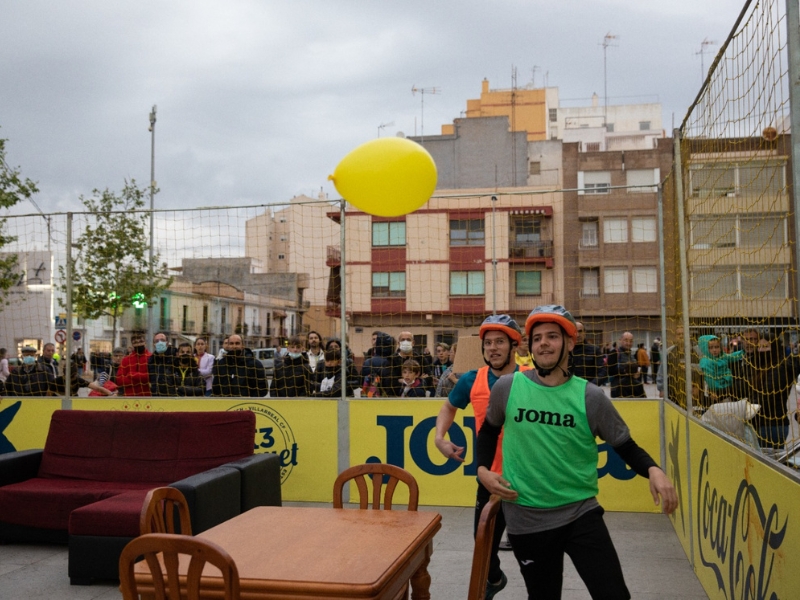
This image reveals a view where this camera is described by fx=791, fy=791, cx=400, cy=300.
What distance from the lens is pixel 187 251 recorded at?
25.3 ft

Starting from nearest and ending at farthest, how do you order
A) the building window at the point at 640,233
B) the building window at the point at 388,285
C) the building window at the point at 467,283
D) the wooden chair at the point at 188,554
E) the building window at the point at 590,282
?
the wooden chair at the point at 188,554
the building window at the point at 467,283
the building window at the point at 388,285
the building window at the point at 640,233
the building window at the point at 590,282

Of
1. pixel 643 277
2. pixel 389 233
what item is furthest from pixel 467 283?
pixel 643 277

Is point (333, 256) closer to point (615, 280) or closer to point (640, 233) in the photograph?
point (640, 233)

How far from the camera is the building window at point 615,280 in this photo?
31.4 m

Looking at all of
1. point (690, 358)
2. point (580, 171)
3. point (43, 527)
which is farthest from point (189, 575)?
point (580, 171)

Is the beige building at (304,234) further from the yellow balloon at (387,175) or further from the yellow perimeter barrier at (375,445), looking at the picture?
the yellow balloon at (387,175)

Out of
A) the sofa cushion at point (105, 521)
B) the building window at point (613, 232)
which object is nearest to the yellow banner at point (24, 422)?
the sofa cushion at point (105, 521)

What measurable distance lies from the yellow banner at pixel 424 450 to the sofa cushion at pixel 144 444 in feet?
4.33

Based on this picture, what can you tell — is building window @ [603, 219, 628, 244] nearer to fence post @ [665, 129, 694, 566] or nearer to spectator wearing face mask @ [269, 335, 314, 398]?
spectator wearing face mask @ [269, 335, 314, 398]

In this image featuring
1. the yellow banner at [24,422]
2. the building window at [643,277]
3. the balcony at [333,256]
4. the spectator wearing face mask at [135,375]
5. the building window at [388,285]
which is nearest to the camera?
the yellow banner at [24,422]

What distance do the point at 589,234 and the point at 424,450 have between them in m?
27.0

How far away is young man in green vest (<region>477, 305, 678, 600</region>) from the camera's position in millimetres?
2990

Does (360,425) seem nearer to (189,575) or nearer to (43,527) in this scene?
(43,527)

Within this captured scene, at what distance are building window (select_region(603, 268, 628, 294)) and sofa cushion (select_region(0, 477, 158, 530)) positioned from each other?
27.0 metres
